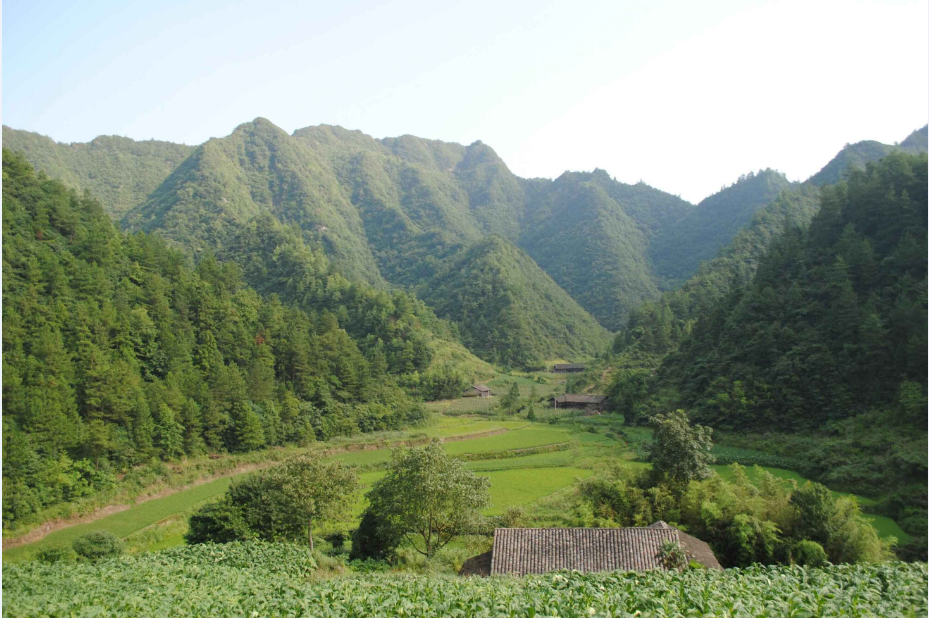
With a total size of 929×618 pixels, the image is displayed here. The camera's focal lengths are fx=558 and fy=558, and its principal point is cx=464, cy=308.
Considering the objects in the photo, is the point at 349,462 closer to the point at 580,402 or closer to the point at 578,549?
the point at 578,549

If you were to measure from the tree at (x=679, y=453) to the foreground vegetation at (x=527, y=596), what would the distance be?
412 inches

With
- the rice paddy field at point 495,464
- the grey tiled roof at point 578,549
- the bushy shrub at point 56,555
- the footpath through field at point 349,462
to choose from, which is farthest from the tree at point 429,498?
the bushy shrub at point 56,555

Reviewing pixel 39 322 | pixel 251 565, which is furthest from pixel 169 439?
pixel 251 565

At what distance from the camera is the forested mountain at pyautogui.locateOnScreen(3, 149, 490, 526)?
32.0 metres

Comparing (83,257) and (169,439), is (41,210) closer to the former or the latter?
(83,257)

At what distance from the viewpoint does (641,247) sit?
527 ft

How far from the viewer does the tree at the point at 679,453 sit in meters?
24.0

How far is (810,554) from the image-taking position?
18.2 metres

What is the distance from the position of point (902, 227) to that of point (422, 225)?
5421 inches

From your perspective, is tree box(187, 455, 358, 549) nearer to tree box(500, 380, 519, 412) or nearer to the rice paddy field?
the rice paddy field

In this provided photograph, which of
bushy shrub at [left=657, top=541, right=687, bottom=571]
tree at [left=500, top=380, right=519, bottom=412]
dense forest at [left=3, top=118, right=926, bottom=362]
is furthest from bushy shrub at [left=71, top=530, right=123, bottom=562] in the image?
dense forest at [left=3, top=118, right=926, bottom=362]

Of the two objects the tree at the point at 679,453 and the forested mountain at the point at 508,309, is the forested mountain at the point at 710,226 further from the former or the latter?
the tree at the point at 679,453

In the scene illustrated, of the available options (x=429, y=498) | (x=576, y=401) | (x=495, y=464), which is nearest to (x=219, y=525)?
(x=429, y=498)

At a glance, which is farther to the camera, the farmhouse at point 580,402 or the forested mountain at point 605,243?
the forested mountain at point 605,243
